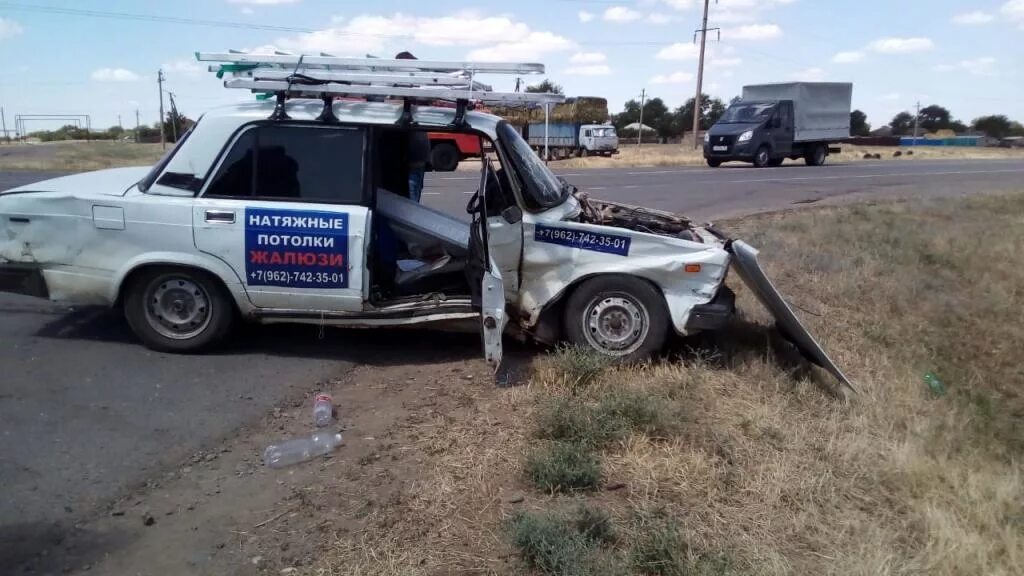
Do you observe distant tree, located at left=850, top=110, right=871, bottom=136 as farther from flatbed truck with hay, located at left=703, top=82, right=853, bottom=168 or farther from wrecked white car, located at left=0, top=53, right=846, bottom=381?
wrecked white car, located at left=0, top=53, right=846, bottom=381

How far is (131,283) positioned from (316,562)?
3294 millimetres

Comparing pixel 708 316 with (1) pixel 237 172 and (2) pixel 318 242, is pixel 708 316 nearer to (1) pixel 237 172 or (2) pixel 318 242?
(2) pixel 318 242

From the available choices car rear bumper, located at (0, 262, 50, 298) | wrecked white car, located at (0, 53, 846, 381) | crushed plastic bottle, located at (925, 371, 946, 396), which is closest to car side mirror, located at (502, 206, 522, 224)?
wrecked white car, located at (0, 53, 846, 381)

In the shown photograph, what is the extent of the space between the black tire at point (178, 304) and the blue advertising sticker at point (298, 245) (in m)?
0.36

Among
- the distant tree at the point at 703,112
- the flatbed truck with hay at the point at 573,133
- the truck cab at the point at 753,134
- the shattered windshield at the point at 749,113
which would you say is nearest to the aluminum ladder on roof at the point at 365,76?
the truck cab at the point at 753,134

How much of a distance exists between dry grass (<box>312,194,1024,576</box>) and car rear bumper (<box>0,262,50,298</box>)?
3.05 m

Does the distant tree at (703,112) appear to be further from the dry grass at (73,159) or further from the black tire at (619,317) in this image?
the black tire at (619,317)

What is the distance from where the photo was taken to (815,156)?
104 feet

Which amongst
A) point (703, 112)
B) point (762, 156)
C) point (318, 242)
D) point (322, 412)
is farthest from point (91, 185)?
point (703, 112)

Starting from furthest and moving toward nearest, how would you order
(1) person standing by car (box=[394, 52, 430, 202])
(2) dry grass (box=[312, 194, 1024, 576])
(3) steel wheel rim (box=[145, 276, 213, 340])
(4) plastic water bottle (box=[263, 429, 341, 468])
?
(1) person standing by car (box=[394, 52, 430, 202]) → (3) steel wheel rim (box=[145, 276, 213, 340]) → (4) plastic water bottle (box=[263, 429, 341, 468]) → (2) dry grass (box=[312, 194, 1024, 576])

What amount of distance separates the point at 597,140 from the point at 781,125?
11615 mm

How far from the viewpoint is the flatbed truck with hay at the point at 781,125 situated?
28.5 m

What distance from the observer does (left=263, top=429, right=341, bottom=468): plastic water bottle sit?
436cm

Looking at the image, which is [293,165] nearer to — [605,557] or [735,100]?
[605,557]
